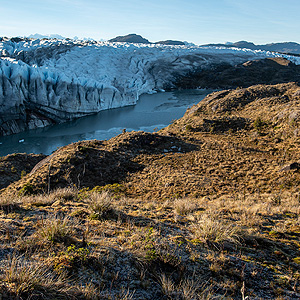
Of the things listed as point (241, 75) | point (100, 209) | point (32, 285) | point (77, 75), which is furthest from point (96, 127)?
point (241, 75)

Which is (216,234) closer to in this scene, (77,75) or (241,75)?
(77,75)

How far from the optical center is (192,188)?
10688mm

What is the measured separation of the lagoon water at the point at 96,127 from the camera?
1334 inches

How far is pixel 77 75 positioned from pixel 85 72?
11.6 ft

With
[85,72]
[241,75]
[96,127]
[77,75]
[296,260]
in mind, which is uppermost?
[241,75]

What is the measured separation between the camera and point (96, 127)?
4288cm

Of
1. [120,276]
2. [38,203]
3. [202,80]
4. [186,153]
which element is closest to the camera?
[120,276]

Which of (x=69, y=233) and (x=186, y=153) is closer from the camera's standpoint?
(x=69, y=233)

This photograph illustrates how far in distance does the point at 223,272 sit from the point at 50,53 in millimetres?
88116

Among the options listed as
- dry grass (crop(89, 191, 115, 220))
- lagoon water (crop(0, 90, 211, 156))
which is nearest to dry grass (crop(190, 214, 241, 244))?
dry grass (crop(89, 191, 115, 220))

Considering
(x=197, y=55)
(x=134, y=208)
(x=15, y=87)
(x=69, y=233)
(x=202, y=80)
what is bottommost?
(x=134, y=208)

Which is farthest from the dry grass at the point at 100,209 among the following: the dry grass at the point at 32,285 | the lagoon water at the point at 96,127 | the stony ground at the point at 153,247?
the lagoon water at the point at 96,127

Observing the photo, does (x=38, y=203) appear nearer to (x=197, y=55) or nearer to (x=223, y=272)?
(x=223, y=272)

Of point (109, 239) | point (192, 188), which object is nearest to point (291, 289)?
point (109, 239)
